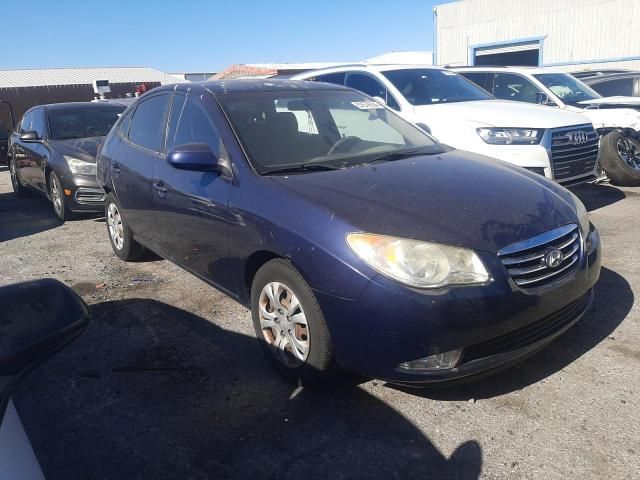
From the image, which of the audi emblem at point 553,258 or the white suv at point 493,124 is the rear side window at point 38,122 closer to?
the white suv at point 493,124

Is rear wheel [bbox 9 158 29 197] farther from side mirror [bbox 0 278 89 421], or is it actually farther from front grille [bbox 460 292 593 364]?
side mirror [bbox 0 278 89 421]

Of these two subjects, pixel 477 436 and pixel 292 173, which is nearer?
pixel 477 436

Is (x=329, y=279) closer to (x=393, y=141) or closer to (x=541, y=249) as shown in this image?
(x=541, y=249)

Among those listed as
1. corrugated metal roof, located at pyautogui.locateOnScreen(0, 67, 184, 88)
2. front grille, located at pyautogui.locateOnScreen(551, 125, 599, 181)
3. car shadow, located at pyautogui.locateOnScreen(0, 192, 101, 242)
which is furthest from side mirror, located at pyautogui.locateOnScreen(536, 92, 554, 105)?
corrugated metal roof, located at pyautogui.locateOnScreen(0, 67, 184, 88)

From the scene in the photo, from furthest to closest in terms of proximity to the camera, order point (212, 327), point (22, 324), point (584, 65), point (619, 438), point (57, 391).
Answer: point (584, 65) → point (212, 327) → point (57, 391) → point (619, 438) → point (22, 324)

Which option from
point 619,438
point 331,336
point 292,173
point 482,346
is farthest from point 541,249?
point 292,173

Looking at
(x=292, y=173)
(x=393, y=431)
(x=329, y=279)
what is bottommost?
(x=393, y=431)

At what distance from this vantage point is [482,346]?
255cm

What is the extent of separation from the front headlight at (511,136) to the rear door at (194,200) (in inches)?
138

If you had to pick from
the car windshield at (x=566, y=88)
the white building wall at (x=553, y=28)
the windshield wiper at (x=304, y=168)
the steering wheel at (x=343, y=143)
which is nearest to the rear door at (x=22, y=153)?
the steering wheel at (x=343, y=143)

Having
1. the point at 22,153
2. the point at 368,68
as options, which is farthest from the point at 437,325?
the point at 22,153

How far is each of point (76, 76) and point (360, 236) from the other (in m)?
37.0

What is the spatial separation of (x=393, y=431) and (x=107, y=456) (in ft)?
4.49

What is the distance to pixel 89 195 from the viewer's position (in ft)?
Result: 22.9
